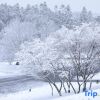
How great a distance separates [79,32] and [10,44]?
3400cm

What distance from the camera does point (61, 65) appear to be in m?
26.8

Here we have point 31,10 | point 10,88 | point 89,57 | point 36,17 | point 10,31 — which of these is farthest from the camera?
point 31,10

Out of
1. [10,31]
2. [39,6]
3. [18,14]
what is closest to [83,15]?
[39,6]

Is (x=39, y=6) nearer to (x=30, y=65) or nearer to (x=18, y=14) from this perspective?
(x=18, y=14)

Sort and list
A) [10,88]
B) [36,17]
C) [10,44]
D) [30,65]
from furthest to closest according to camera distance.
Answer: [36,17]
[10,44]
[10,88]
[30,65]

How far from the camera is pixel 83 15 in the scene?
341 ft

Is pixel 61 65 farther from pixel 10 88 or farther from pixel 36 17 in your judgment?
pixel 36 17

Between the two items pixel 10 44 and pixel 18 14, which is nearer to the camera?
pixel 10 44

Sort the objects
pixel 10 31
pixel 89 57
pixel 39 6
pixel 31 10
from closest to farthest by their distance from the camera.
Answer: pixel 89 57
pixel 10 31
pixel 31 10
pixel 39 6

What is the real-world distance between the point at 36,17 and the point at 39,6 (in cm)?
2015

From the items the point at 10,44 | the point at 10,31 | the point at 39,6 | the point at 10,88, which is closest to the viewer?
the point at 10,88

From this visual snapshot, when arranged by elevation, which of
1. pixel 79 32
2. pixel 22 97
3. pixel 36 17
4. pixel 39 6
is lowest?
pixel 22 97

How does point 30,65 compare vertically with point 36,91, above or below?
above

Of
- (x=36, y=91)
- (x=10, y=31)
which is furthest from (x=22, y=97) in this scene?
(x=10, y=31)
